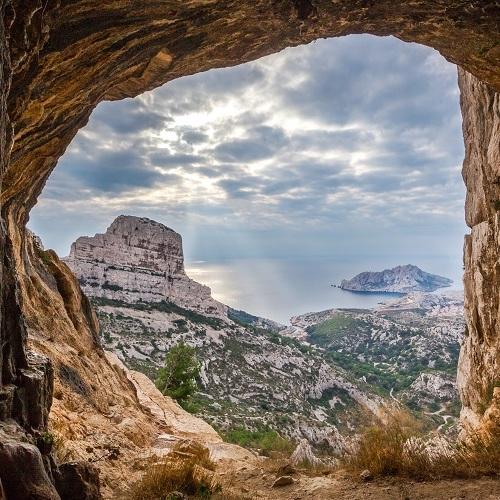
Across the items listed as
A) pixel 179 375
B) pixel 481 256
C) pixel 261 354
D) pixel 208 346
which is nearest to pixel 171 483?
pixel 481 256

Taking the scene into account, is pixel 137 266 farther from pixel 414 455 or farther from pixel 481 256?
pixel 414 455

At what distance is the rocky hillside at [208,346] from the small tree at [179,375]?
71.2 inches

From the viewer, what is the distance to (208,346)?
67500 mm

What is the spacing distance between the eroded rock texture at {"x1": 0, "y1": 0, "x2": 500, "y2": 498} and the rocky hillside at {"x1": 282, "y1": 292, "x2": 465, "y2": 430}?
160 ft

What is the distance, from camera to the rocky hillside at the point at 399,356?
66000mm

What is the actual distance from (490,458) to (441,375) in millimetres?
74613

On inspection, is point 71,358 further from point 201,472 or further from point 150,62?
point 150,62

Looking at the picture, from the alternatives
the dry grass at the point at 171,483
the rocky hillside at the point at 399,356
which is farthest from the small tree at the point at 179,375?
the rocky hillside at the point at 399,356

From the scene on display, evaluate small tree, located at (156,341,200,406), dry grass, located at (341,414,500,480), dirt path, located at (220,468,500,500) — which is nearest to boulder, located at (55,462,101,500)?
dirt path, located at (220,468,500,500)

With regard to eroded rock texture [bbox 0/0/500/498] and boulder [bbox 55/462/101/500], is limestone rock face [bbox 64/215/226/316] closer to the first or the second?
eroded rock texture [bbox 0/0/500/498]

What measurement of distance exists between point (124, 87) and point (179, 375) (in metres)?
27.2

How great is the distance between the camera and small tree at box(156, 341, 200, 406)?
31312 mm

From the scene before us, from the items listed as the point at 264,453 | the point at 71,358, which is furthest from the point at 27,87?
the point at 264,453

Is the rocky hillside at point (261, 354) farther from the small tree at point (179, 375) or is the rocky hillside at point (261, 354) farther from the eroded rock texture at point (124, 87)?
the eroded rock texture at point (124, 87)
